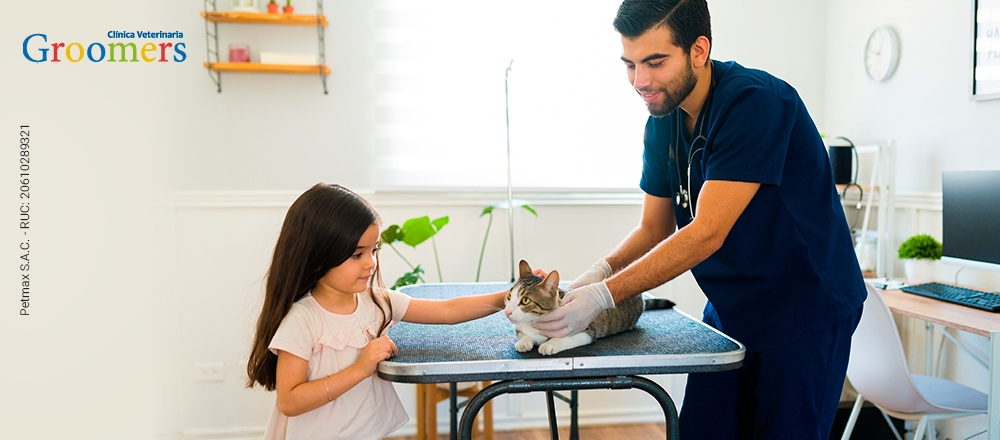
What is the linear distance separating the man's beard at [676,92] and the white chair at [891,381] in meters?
Result: 0.88

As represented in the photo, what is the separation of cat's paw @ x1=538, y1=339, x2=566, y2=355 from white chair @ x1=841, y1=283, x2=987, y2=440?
1.07m

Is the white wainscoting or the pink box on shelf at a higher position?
the pink box on shelf

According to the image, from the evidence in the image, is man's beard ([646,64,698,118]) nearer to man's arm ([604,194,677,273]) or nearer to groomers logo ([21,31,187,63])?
man's arm ([604,194,677,273])

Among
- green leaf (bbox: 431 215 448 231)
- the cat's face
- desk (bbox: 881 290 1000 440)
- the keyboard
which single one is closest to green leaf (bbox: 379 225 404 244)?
green leaf (bbox: 431 215 448 231)

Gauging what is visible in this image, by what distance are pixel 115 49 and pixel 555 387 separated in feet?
7.87

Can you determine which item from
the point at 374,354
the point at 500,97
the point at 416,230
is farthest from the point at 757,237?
the point at 500,97

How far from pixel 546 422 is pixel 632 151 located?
124 cm

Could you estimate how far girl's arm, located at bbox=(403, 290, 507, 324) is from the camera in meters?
1.54

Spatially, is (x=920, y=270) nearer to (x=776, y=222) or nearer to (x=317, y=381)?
(x=776, y=222)

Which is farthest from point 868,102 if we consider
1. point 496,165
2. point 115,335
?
point 115,335

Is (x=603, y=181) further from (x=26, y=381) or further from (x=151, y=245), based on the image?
(x=26, y=381)

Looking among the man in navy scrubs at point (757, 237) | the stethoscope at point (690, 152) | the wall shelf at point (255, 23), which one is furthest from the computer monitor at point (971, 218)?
the wall shelf at point (255, 23)

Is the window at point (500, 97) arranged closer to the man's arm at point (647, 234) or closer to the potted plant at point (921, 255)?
the potted plant at point (921, 255)

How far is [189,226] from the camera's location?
112 inches
